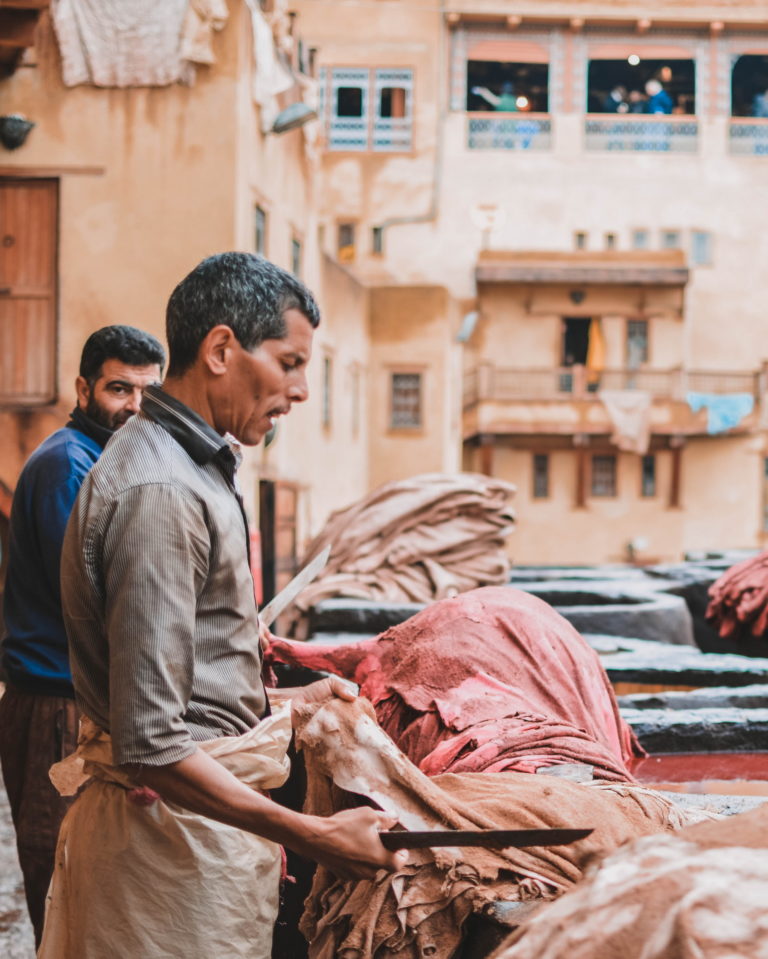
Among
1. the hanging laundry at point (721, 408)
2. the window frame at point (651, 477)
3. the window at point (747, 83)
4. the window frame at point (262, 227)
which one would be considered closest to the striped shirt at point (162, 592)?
the window frame at point (262, 227)

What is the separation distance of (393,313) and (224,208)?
11554 millimetres

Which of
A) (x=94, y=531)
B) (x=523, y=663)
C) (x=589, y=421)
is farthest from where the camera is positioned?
(x=589, y=421)

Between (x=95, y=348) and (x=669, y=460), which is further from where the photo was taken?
(x=669, y=460)

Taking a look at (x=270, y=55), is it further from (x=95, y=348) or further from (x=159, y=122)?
(x=95, y=348)

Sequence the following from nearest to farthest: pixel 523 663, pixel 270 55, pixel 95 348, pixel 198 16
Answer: pixel 95 348 → pixel 523 663 → pixel 198 16 → pixel 270 55

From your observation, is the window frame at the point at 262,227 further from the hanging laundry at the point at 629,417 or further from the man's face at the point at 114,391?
the hanging laundry at the point at 629,417

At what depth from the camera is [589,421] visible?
28797 mm

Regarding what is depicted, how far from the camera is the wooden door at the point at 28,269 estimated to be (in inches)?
490

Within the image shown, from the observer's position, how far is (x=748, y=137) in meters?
31.5

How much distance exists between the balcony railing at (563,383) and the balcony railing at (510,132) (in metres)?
6.06

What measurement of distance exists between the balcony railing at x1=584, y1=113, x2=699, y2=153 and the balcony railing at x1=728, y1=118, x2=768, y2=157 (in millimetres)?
989

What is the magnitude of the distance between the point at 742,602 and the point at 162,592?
24.5 feet

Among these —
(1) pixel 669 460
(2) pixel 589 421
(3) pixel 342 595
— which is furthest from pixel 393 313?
(3) pixel 342 595

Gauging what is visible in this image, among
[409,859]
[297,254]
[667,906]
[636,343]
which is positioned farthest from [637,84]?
[667,906]
